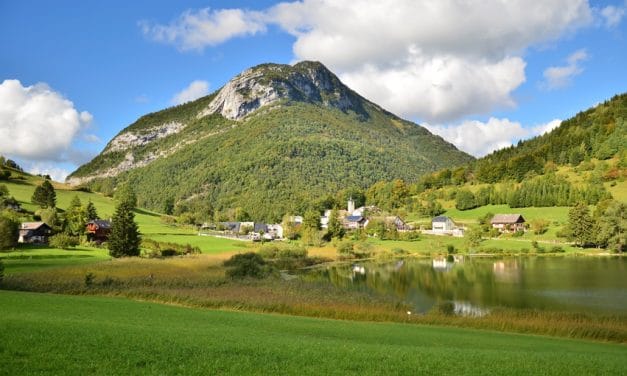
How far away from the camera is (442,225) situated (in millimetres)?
129000

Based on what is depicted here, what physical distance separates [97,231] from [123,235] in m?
28.3

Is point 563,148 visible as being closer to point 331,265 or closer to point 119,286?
point 331,265

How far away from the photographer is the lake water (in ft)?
133

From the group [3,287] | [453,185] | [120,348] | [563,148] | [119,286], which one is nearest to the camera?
[120,348]

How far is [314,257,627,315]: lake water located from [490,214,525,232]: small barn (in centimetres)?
3618

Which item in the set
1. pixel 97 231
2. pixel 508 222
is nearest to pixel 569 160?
pixel 508 222

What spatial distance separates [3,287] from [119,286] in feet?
25.7

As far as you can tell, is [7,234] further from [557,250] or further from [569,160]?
[569,160]

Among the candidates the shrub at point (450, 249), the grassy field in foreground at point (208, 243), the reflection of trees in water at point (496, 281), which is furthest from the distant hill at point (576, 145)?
the grassy field in foreground at point (208, 243)

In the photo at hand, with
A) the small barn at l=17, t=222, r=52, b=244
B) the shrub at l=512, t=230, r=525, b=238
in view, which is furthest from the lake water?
the small barn at l=17, t=222, r=52, b=244

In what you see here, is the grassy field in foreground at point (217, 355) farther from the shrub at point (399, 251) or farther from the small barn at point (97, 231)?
the shrub at point (399, 251)

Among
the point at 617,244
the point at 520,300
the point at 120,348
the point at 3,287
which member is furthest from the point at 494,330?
the point at 617,244

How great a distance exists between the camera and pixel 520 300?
42.2 meters

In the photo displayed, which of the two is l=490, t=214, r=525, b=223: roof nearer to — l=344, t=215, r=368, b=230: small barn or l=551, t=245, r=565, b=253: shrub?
l=551, t=245, r=565, b=253: shrub
